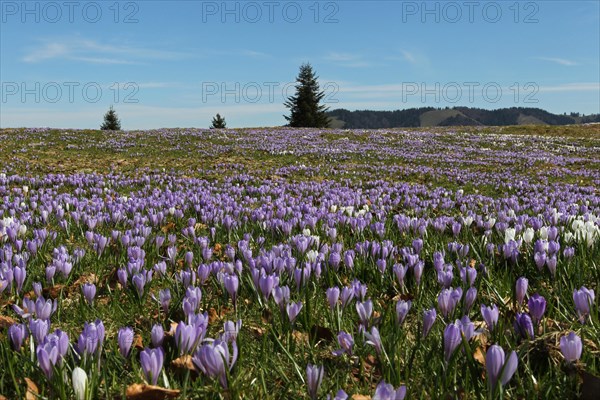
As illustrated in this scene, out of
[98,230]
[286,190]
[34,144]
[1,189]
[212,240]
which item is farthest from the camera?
[34,144]

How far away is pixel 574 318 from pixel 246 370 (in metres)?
1.76

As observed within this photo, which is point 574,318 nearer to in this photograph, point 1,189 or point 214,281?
point 214,281

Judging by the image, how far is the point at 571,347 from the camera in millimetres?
1747

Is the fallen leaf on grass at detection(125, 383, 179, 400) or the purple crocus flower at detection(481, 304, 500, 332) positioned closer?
the fallen leaf on grass at detection(125, 383, 179, 400)

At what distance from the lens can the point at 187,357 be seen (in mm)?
1892

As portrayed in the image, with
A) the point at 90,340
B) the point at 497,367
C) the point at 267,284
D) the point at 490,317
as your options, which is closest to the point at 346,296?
the point at 267,284

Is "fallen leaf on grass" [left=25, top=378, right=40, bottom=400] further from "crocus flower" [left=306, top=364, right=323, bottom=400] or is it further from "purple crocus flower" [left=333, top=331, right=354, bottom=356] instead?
"purple crocus flower" [left=333, top=331, right=354, bottom=356]

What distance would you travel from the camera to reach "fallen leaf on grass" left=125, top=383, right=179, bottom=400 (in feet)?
5.55

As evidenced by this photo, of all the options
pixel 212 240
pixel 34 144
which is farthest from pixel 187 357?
pixel 34 144

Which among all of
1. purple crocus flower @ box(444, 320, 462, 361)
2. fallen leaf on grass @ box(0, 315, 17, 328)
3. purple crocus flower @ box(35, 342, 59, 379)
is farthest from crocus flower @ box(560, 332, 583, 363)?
fallen leaf on grass @ box(0, 315, 17, 328)

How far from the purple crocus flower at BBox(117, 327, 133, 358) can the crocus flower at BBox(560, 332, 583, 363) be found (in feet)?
5.88

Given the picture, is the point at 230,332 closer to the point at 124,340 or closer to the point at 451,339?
the point at 124,340

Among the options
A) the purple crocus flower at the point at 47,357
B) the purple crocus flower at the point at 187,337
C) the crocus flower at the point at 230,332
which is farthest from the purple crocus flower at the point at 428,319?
the purple crocus flower at the point at 47,357

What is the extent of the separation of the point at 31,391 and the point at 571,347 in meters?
2.10
